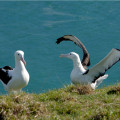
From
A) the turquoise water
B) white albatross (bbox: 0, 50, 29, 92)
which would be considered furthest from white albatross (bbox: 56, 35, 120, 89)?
the turquoise water

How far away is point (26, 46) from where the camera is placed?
1502 centimetres

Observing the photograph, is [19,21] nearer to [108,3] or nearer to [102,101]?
[108,3]

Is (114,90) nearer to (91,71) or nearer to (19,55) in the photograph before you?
(91,71)

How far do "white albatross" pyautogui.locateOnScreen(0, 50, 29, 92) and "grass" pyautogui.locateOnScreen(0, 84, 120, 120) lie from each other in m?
1.45

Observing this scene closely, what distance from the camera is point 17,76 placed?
8203 mm

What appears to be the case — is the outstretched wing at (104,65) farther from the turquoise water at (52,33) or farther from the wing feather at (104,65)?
the turquoise water at (52,33)

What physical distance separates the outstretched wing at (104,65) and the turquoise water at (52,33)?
4.10 m

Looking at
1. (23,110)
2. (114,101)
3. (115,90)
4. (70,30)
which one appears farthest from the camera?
(70,30)

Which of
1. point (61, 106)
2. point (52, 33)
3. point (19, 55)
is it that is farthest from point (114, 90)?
point (52, 33)

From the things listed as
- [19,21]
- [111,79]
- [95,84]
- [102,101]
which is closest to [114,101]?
[102,101]

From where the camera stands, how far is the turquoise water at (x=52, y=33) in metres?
13.4

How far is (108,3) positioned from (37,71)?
691cm

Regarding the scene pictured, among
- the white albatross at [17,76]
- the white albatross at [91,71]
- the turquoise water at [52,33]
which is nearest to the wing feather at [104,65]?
the white albatross at [91,71]

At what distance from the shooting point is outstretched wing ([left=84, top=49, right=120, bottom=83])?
8.12 m
